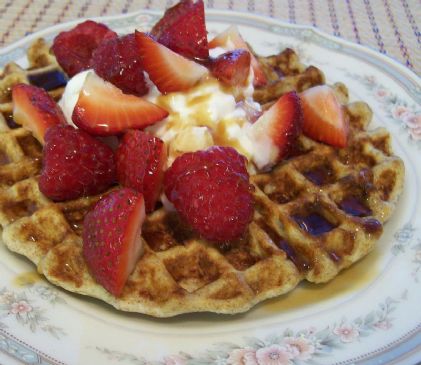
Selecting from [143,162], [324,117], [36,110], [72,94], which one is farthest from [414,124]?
[36,110]

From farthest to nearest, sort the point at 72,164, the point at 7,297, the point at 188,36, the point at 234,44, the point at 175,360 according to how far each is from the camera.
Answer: the point at 234,44 → the point at 188,36 → the point at 72,164 → the point at 7,297 → the point at 175,360

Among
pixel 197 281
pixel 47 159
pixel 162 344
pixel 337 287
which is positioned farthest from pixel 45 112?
pixel 337 287

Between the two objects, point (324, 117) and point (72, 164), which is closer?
point (72, 164)

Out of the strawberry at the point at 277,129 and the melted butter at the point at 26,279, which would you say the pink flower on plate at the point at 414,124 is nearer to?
the strawberry at the point at 277,129

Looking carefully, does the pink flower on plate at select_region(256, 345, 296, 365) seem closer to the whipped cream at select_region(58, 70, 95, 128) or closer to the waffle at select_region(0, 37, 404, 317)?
the waffle at select_region(0, 37, 404, 317)

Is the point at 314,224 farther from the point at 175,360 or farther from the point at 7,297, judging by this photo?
the point at 7,297

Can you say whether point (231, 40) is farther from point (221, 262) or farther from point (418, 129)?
point (221, 262)
